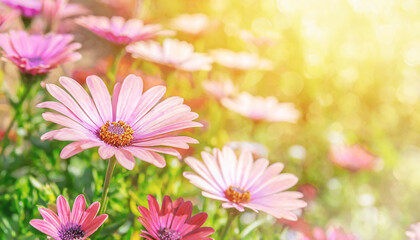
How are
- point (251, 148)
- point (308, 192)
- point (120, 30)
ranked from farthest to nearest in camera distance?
1. point (308, 192)
2. point (251, 148)
3. point (120, 30)

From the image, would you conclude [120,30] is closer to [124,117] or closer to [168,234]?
[124,117]

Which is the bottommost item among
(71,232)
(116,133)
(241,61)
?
(71,232)

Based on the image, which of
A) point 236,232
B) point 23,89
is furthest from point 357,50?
point 23,89

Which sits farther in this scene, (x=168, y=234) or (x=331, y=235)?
(x=331, y=235)

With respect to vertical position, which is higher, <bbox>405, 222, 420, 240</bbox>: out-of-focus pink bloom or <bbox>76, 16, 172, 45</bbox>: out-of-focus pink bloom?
<bbox>76, 16, 172, 45</bbox>: out-of-focus pink bloom

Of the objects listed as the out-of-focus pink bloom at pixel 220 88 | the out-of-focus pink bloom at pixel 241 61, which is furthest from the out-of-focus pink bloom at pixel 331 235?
the out-of-focus pink bloom at pixel 241 61

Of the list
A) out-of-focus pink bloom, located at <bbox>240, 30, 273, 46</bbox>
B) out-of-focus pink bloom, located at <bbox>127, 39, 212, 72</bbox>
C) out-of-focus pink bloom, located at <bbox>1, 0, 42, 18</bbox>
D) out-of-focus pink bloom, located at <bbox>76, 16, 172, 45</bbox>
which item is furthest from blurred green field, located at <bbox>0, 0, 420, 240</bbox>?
out-of-focus pink bloom, located at <bbox>1, 0, 42, 18</bbox>

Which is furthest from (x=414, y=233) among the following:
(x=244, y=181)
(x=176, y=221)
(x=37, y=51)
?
(x=37, y=51)

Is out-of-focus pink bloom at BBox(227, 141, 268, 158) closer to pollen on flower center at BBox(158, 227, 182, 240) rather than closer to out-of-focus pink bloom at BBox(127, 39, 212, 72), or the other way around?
out-of-focus pink bloom at BBox(127, 39, 212, 72)
